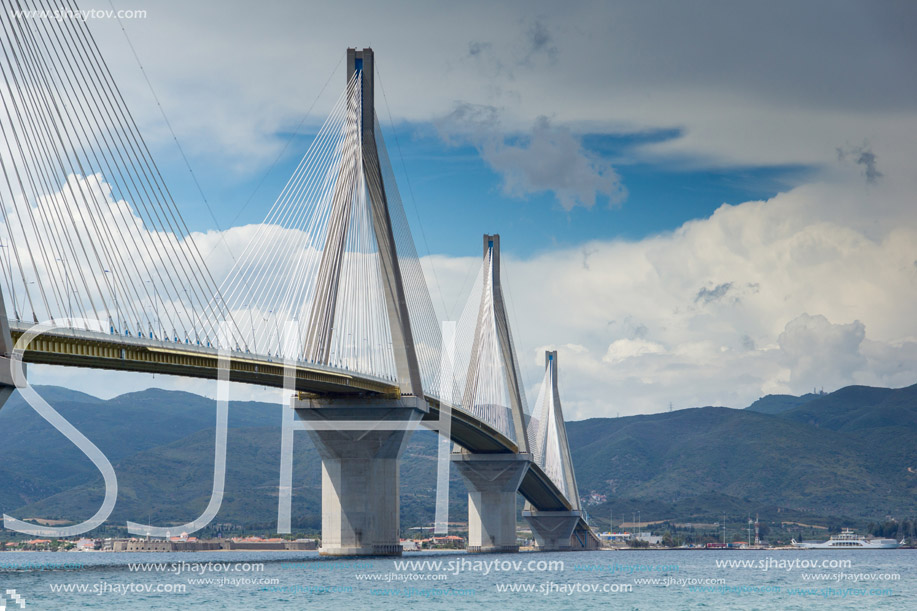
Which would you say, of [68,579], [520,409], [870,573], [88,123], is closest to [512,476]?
[520,409]

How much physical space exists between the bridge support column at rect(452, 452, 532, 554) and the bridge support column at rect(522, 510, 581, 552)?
23.4 m

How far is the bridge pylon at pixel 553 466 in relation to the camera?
117 metres

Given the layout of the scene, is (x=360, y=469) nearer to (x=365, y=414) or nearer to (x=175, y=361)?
(x=365, y=414)

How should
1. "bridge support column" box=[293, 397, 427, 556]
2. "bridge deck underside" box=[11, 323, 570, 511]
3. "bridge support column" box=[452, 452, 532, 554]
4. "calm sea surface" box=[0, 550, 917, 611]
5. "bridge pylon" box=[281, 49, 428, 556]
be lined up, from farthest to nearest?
"bridge support column" box=[452, 452, 532, 554] → "bridge support column" box=[293, 397, 427, 556] → "bridge pylon" box=[281, 49, 428, 556] → "calm sea surface" box=[0, 550, 917, 611] → "bridge deck underside" box=[11, 323, 570, 511]

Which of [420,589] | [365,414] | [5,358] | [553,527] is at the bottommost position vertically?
[420,589]

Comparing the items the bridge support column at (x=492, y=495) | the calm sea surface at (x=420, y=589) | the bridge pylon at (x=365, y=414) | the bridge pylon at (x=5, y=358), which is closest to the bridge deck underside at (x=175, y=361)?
the bridge pylon at (x=365, y=414)

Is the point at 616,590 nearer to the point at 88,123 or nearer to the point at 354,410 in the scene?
the point at 354,410

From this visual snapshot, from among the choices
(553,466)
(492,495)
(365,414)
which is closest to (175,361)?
(365,414)

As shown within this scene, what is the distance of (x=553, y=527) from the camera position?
412 ft

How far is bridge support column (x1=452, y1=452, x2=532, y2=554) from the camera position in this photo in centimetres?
9312

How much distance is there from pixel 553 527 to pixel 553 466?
1167 cm

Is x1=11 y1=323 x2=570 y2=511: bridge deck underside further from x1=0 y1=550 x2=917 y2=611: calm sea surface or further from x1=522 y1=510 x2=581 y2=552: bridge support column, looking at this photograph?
x1=522 y1=510 x2=581 y2=552: bridge support column

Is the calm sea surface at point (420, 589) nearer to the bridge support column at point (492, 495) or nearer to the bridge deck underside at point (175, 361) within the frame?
the bridge deck underside at point (175, 361)

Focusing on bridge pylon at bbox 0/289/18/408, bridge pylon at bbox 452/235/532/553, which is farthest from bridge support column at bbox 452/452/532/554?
bridge pylon at bbox 0/289/18/408
